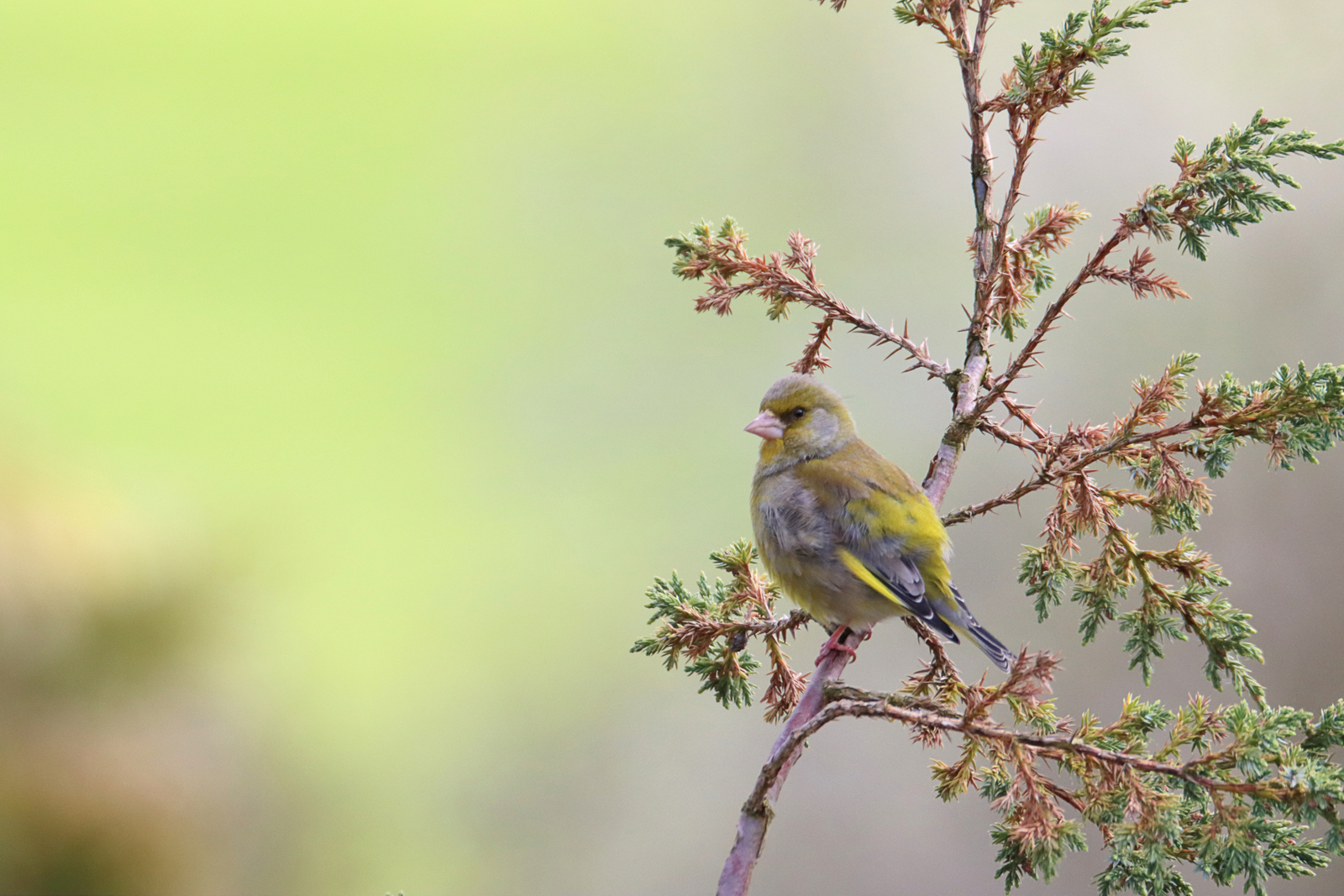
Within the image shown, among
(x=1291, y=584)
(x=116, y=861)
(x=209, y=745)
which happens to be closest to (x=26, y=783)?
(x=116, y=861)

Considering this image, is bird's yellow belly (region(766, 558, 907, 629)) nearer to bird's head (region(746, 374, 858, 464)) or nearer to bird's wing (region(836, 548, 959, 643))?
bird's wing (region(836, 548, 959, 643))

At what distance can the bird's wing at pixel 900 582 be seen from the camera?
2219mm

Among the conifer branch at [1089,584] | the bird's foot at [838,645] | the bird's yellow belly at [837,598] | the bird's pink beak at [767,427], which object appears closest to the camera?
the conifer branch at [1089,584]

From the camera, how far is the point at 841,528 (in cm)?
249

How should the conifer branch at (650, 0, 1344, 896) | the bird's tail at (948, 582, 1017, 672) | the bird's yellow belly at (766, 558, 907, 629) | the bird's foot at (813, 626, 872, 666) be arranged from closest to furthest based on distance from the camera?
1. the conifer branch at (650, 0, 1344, 896)
2. the bird's foot at (813, 626, 872, 666)
3. the bird's tail at (948, 582, 1017, 672)
4. the bird's yellow belly at (766, 558, 907, 629)

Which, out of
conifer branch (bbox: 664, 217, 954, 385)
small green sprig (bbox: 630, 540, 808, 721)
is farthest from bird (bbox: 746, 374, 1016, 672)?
conifer branch (bbox: 664, 217, 954, 385)

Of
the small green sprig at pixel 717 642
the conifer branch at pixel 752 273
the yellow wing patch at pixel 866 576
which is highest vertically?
the conifer branch at pixel 752 273

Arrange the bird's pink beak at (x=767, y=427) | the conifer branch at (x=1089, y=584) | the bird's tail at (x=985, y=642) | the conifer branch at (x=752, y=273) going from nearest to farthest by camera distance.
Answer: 1. the conifer branch at (x=1089, y=584)
2. the conifer branch at (x=752, y=273)
3. the bird's tail at (x=985, y=642)
4. the bird's pink beak at (x=767, y=427)

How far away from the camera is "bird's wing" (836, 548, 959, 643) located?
2219 millimetres

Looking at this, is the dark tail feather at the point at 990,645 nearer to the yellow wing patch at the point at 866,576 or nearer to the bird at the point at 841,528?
the bird at the point at 841,528

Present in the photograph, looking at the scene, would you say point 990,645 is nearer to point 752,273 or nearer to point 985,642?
point 985,642

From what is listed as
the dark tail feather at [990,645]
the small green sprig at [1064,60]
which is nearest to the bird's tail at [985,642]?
the dark tail feather at [990,645]

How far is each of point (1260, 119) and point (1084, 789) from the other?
3.39ft

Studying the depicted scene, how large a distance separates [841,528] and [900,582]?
0.23 metres
